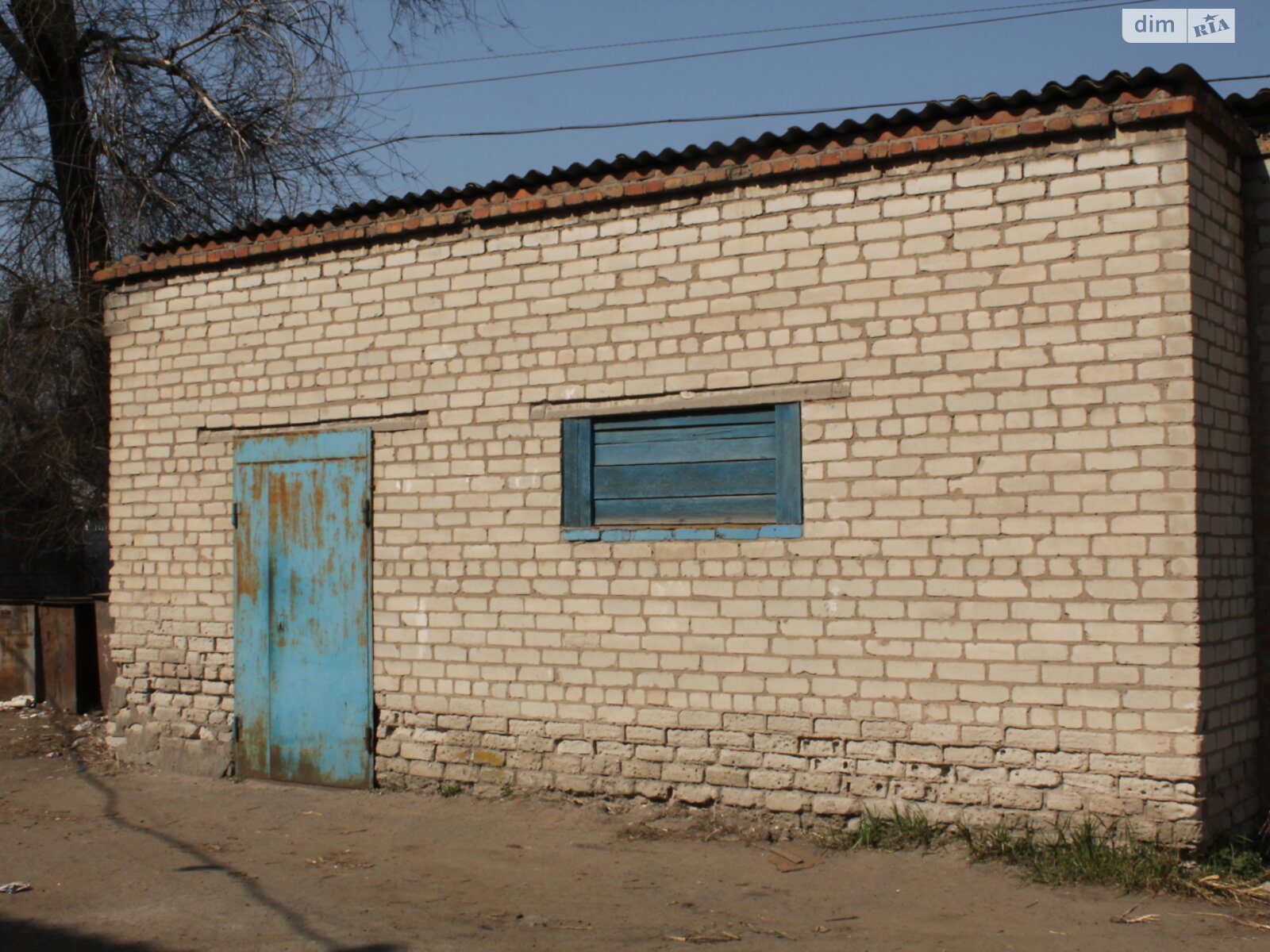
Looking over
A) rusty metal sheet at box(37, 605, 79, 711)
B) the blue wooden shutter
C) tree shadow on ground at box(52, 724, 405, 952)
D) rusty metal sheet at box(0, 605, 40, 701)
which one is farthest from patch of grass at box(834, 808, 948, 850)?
rusty metal sheet at box(0, 605, 40, 701)

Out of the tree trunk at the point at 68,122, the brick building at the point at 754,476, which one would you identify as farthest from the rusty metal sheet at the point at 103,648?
the tree trunk at the point at 68,122

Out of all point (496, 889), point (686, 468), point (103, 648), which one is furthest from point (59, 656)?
point (686, 468)

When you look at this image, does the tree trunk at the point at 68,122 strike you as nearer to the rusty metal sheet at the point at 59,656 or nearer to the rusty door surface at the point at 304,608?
the rusty metal sheet at the point at 59,656

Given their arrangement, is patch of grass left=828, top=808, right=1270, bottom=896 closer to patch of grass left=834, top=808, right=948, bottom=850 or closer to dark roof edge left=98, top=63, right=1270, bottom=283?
patch of grass left=834, top=808, right=948, bottom=850

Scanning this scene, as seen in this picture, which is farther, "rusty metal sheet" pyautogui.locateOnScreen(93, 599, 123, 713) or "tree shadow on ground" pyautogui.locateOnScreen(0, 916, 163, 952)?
"rusty metal sheet" pyautogui.locateOnScreen(93, 599, 123, 713)

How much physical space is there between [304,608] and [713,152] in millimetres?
3806

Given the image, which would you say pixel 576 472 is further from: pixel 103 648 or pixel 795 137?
pixel 103 648

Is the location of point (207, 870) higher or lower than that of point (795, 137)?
lower

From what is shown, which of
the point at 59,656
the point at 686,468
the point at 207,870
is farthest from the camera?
the point at 59,656

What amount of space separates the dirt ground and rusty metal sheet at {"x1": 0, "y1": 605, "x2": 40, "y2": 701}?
333 centimetres

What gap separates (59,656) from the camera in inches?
394

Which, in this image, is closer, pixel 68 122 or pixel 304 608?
pixel 304 608

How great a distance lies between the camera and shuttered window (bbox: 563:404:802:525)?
6062mm

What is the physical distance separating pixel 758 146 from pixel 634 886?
3.66 metres
